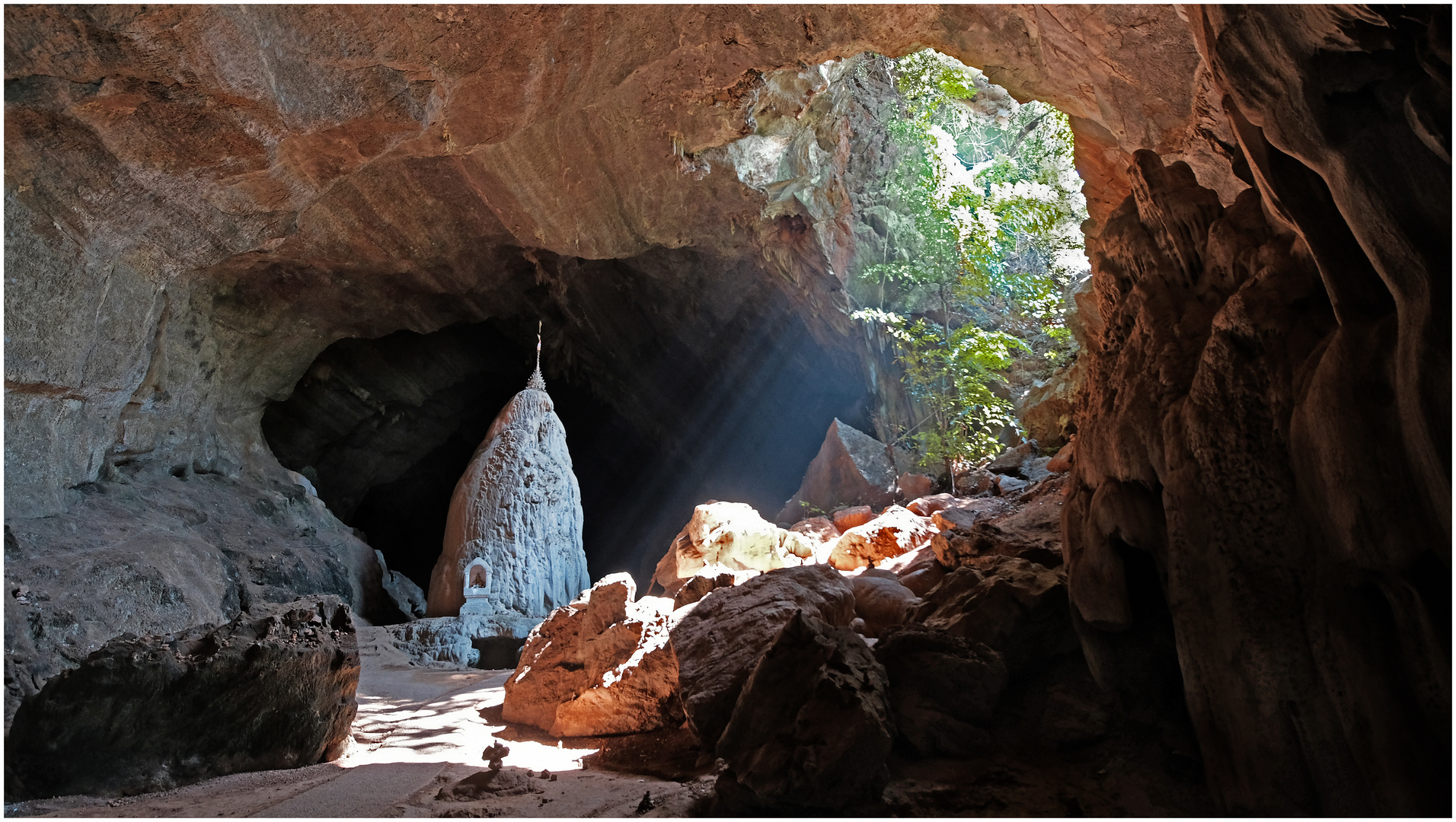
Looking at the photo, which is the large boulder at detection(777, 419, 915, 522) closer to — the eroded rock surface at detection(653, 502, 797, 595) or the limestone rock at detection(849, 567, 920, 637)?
the eroded rock surface at detection(653, 502, 797, 595)

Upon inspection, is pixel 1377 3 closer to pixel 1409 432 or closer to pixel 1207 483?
pixel 1409 432

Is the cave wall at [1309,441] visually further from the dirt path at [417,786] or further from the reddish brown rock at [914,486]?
the reddish brown rock at [914,486]

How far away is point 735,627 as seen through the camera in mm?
3881

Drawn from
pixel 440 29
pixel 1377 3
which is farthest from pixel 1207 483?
pixel 440 29

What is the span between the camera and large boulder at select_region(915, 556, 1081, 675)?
3562mm

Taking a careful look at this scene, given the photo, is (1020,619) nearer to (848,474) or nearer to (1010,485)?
(1010,485)

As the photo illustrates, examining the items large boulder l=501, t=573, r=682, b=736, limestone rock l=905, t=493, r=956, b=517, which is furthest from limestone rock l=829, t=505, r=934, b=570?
large boulder l=501, t=573, r=682, b=736

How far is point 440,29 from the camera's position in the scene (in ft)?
12.4

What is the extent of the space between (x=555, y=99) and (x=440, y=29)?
3.22ft

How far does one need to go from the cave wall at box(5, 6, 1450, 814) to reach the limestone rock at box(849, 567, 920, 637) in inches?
55.6

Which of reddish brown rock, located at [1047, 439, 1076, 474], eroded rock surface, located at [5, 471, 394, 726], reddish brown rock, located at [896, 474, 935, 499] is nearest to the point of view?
eroded rock surface, located at [5, 471, 394, 726]

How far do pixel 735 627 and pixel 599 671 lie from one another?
1.08m

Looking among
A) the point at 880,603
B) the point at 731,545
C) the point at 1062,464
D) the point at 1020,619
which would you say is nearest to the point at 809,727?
the point at 1020,619

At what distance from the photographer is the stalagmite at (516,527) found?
8938 millimetres
